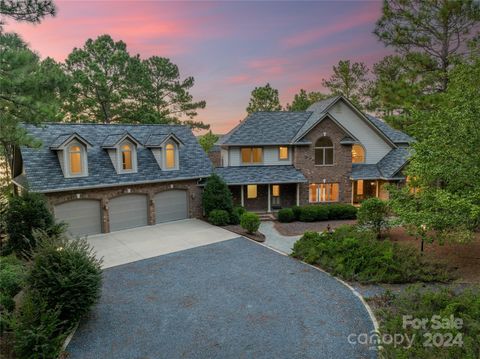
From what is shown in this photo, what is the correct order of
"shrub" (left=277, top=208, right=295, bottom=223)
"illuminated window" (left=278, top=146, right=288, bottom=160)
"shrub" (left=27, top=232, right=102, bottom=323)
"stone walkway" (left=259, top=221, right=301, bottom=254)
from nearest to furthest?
"shrub" (left=27, top=232, right=102, bottom=323)
"stone walkway" (left=259, top=221, right=301, bottom=254)
"shrub" (left=277, top=208, right=295, bottom=223)
"illuminated window" (left=278, top=146, right=288, bottom=160)

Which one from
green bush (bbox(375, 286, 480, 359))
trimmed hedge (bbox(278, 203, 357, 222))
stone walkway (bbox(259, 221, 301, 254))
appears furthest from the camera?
trimmed hedge (bbox(278, 203, 357, 222))

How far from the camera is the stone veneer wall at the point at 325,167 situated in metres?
25.1

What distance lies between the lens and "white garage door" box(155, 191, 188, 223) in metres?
21.3

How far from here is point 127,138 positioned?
19.7 m

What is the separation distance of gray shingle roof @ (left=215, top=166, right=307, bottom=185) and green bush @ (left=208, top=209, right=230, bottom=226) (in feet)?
11.2

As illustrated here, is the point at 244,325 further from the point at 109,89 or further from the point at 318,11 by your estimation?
the point at 109,89

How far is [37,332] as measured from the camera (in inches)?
297

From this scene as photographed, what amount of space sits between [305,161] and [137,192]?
1320cm

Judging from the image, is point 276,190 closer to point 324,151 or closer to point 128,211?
point 324,151

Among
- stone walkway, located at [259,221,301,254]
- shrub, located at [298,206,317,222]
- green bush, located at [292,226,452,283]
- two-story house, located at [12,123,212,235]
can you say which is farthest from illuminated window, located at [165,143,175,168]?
green bush, located at [292,226,452,283]

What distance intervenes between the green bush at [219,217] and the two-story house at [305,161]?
3.90 metres

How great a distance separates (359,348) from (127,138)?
1699 centimetres

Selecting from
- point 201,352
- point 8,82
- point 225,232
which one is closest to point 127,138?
point 225,232

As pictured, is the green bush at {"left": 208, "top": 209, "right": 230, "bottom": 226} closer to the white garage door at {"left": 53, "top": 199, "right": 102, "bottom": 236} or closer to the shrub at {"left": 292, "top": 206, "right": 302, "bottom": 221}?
the shrub at {"left": 292, "top": 206, "right": 302, "bottom": 221}
